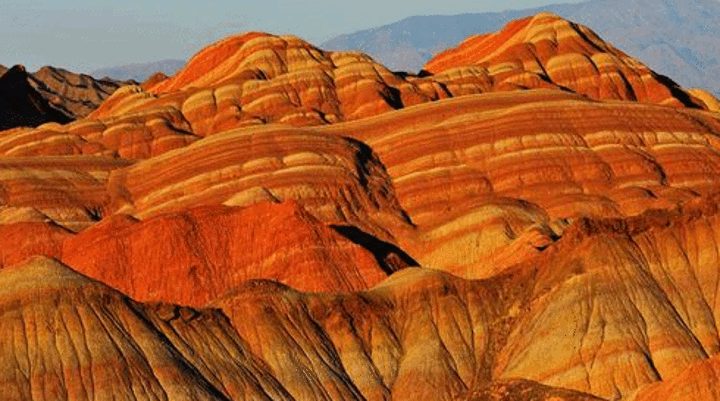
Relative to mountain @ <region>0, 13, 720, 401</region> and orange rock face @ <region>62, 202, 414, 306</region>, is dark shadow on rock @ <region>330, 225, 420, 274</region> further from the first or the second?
mountain @ <region>0, 13, 720, 401</region>

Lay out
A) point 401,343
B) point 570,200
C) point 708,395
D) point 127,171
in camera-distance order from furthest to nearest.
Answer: point 127,171
point 570,200
point 401,343
point 708,395

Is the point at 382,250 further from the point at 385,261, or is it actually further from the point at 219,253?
the point at 219,253

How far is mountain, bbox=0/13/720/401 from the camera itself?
115 m

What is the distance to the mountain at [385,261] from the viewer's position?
11481 cm

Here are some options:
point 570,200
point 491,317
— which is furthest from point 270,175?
point 491,317

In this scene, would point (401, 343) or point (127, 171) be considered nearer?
point (401, 343)

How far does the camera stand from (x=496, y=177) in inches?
7111

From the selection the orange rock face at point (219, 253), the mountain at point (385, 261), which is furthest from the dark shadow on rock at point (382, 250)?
the mountain at point (385, 261)

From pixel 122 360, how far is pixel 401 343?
81.1 ft

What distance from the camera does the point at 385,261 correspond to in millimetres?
158625

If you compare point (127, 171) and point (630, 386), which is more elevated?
point (127, 171)

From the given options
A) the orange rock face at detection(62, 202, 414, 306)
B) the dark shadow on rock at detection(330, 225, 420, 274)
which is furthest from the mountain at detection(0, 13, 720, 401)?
the dark shadow on rock at detection(330, 225, 420, 274)

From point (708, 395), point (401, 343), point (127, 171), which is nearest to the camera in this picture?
point (708, 395)

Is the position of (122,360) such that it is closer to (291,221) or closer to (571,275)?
(571,275)
